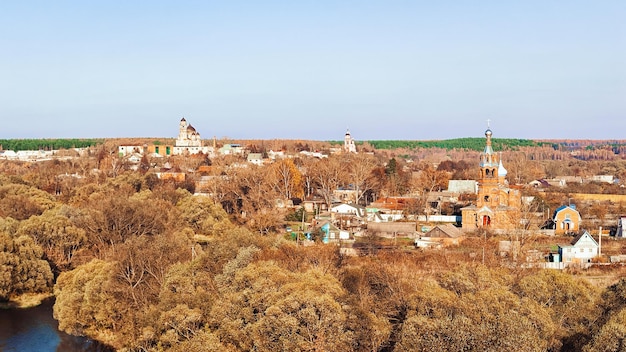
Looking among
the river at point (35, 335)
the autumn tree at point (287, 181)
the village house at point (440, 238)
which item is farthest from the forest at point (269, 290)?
the autumn tree at point (287, 181)

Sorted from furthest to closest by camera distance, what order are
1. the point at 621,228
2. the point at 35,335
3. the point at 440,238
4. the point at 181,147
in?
the point at 181,147 → the point at 621,228 → the point at 440,238 → the point at 35,335

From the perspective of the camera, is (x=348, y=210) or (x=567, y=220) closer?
(x=567, y=220)

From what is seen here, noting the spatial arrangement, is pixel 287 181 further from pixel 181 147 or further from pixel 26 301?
pixel 181 147

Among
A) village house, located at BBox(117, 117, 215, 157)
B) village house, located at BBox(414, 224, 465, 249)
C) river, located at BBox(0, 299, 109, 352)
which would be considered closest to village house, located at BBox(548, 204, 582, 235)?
village house, located at BBox(414, 224, 465, 249)

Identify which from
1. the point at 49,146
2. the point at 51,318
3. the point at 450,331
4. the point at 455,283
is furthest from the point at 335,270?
the point at 49,146

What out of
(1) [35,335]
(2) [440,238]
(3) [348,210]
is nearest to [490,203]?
(2) [440,238]

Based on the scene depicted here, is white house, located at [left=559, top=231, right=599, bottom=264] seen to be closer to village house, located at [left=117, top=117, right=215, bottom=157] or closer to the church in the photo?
the church

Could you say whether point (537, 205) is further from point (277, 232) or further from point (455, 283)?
point (455, 283)

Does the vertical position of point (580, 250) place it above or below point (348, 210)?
below
